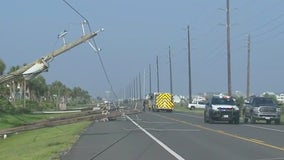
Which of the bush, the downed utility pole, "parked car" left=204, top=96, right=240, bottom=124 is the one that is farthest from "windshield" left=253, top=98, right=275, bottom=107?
the bush

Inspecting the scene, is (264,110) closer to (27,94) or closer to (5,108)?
(5,108)

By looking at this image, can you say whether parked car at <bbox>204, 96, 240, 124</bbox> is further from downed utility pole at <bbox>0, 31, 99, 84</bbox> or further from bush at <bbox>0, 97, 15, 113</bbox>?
bush at <bbox>0, 97, 15, 113</bbox>

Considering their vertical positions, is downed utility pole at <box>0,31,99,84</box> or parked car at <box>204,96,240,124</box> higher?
downed utility pole at <box>0,31,99,84</box>

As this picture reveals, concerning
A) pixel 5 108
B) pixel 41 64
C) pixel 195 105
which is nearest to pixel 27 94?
pixel 195 105

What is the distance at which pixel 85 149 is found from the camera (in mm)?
23500

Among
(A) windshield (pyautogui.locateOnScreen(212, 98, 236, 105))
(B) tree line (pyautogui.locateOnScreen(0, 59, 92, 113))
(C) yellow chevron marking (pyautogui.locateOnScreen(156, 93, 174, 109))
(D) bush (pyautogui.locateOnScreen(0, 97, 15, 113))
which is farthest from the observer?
(C) yellow chevron marking (pyautogui.locateOnScreen(156, 93, 174, 109))

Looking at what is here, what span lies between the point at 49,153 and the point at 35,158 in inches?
53.2

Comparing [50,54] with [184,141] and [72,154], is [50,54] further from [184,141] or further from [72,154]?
[72,154]

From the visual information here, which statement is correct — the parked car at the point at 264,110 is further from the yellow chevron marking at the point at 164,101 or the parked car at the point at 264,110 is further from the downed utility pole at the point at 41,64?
the yellow chevron marking at the point at 164,101

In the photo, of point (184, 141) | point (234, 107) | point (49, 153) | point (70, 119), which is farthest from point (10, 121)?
point (49, 153)

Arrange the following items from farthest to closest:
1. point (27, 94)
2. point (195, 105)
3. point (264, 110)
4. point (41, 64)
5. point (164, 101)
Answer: point (27, 94), point (195, 105), point (164, 101), point (264, 110), point (41, 64)

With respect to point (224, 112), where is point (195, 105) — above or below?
below

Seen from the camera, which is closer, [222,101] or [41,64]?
[41,64]

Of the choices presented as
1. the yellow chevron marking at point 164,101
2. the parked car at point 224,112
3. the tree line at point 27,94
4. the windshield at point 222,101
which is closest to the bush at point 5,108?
the tree line at point 27,94
